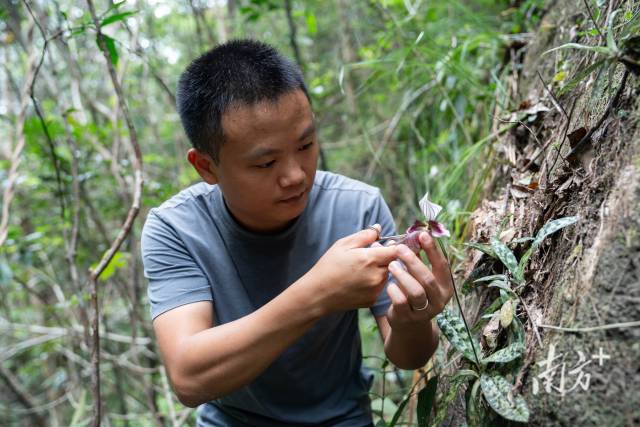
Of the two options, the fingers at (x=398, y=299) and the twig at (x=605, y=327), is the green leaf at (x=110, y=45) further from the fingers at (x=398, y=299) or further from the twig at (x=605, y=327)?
the twig at (x=605, y=327)

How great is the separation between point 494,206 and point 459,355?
1.57ft

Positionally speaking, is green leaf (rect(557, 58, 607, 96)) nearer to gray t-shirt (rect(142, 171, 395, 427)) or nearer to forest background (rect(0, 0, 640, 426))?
forest background (rect(0, 0, 640, 426))

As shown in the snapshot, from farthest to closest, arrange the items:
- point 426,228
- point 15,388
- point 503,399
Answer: point 15,388, point 426,228, point 503,399

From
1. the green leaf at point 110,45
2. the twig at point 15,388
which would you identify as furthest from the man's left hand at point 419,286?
the twig at point 15,388

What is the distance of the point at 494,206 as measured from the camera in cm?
166

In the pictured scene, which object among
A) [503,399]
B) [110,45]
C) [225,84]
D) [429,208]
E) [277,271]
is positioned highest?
[110,45]

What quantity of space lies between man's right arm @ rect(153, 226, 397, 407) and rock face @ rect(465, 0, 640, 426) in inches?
14.8

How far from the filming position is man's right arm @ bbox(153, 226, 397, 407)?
1211 millimetres

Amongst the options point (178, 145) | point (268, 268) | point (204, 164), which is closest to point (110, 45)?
point (204, 164)

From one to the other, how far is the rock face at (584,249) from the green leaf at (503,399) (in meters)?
0.03

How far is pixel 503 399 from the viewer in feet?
3.49

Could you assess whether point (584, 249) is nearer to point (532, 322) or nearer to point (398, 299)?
point (532, 322)

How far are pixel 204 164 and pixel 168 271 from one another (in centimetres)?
35

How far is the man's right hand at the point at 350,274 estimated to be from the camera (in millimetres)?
1200
